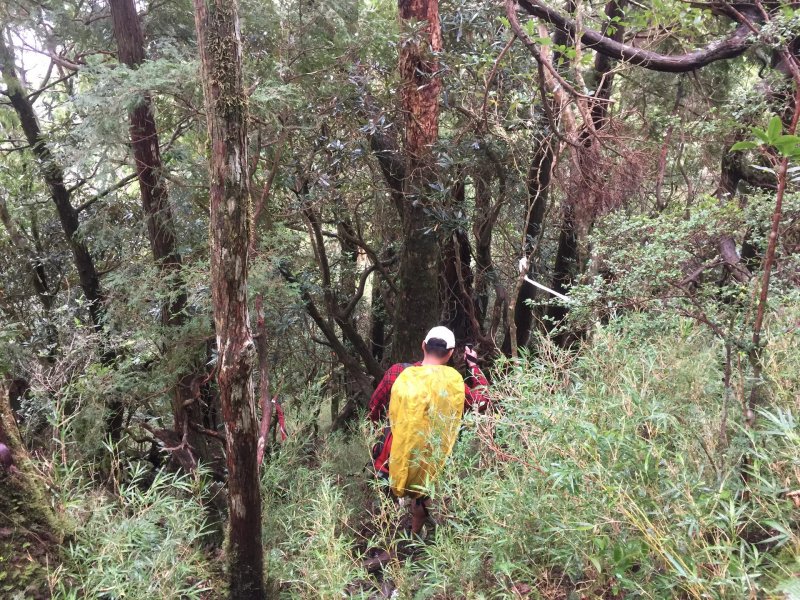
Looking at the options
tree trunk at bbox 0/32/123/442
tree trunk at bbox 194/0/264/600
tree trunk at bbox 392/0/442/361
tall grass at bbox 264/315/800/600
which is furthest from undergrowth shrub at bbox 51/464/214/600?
tree trunk at bbox 0/32/123/442

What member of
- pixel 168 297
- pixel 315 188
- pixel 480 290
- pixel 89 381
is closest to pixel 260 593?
pixel 89 381

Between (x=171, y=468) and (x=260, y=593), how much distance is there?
2355 millimetres

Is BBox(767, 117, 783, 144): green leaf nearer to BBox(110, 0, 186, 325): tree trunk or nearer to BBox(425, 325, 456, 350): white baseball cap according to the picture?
BBox(425, 325, 456, 350): white baseball cap

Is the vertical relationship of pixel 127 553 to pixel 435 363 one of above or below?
below

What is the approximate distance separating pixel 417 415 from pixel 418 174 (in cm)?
312

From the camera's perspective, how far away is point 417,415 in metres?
3.36

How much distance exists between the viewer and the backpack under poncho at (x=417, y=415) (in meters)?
3.31

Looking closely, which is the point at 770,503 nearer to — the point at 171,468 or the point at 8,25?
the point at 171,468

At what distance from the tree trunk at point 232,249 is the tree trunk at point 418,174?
2.80 metres

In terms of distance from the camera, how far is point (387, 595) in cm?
278

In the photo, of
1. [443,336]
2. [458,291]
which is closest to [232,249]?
[443,336]

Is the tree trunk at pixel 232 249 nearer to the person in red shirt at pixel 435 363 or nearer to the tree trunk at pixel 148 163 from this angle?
the person in red shirt at pixel 435 363

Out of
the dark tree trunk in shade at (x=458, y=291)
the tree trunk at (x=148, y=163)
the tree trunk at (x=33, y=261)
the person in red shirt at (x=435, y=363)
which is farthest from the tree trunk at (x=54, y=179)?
the person in red shirt at (x=435, y=363)

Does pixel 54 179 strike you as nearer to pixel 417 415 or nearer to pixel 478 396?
pixel 417 415
